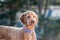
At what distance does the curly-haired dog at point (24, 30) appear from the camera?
2.17 m

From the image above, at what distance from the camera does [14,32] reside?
2359 millimetres

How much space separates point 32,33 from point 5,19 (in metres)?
1.14

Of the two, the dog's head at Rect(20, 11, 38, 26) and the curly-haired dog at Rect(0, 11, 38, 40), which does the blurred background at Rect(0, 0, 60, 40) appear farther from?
the dog's head at Rect(20, 11, 38, 26)

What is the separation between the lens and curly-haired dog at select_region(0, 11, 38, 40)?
217cm

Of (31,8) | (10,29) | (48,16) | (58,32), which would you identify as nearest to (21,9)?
(31,8)

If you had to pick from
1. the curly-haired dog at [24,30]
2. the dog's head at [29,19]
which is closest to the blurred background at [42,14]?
the curly-haired dog at [24,30]

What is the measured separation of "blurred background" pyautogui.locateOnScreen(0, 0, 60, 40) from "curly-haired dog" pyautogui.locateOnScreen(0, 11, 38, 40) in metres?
0.51

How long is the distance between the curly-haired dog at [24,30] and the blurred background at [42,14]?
51 centimetres

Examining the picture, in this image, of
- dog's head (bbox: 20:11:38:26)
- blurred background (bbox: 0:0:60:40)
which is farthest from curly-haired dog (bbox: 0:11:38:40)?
blurred background (bbox: 0:0:60:40)

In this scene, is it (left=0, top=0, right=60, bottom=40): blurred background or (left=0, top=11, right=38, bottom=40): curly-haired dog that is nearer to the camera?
(left=0, top=11, right=38, bottom=40): curly-haired dog

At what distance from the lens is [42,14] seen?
3041 millimetres

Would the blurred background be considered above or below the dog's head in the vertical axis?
below

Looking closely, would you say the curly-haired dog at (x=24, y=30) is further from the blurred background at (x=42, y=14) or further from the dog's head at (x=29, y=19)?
the blurred background at (x=42, y=14)

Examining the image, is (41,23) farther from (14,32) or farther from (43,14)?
(14,32)
